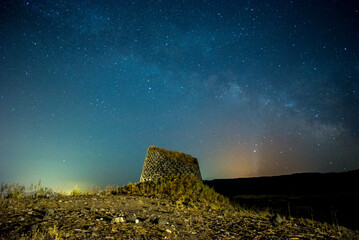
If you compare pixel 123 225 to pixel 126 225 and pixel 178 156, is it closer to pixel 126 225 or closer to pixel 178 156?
pixel 126 225

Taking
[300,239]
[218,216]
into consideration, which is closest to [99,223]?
[218,216]

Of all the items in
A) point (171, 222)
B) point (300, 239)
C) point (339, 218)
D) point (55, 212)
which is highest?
point (55, 212)

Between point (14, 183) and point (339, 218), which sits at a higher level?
point (14, 183)

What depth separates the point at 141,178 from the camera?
15008 mm

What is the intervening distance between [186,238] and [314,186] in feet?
64.1

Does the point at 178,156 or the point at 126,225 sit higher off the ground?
the point at 178,156

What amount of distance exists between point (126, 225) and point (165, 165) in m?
10.4

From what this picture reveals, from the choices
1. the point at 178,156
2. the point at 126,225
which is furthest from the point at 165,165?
the point at 126,225

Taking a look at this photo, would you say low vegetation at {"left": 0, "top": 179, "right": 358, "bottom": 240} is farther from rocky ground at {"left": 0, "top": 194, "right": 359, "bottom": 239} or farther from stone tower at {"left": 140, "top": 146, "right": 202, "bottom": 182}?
stone tower at {"left": 140, "top": 146, "right": 202, "bottom": 182}

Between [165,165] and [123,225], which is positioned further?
[165,165]

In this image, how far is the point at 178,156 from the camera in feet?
52.3

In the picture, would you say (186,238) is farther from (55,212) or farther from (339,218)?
(339,218)

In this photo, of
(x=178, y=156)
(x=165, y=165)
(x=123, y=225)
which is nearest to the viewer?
(x=123, y=225)

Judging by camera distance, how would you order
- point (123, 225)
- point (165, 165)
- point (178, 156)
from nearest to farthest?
point (123, 225) → point (165, 165) → point (178, 156)
